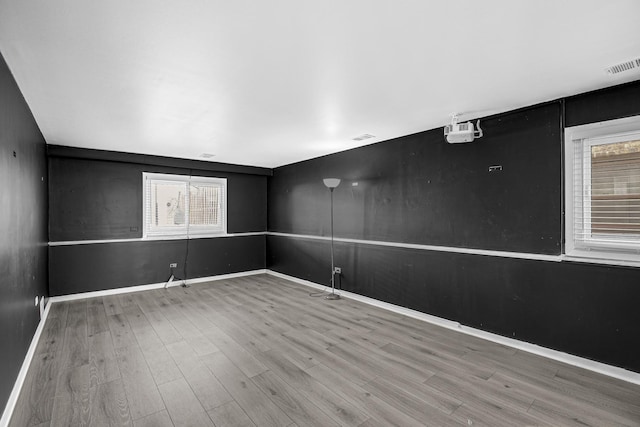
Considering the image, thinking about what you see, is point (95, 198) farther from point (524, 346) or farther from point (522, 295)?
point (524, 346)

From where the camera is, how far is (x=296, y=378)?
243cm

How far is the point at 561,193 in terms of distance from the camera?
2.70 metres

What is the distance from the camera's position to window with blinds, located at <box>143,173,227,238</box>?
539 cm

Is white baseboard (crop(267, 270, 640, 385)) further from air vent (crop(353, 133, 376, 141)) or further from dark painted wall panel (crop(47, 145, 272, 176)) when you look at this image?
dark painted wall panel (crop(47, 145, 272, 176))

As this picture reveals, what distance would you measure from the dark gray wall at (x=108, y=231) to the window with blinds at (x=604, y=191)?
5.36 m

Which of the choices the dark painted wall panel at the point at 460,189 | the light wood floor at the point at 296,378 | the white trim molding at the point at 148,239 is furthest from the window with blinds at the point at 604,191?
the white trim molding at the point at 148,239

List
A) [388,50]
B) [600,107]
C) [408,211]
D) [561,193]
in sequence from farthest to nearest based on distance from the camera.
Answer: [408,211] → [561,193] → [600,107] → [388,50]

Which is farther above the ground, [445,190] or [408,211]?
[445,190]

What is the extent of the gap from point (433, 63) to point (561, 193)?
1751mm

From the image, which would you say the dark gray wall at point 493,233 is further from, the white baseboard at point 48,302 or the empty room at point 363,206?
the white baseboard at point 48,302

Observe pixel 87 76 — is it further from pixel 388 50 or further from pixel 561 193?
pixel 561 193

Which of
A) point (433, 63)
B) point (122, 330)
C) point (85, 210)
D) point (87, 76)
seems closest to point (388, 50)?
point (433, 63)

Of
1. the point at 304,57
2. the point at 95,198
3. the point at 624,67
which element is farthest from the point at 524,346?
the point at 95,198

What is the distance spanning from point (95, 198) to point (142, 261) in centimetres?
127
